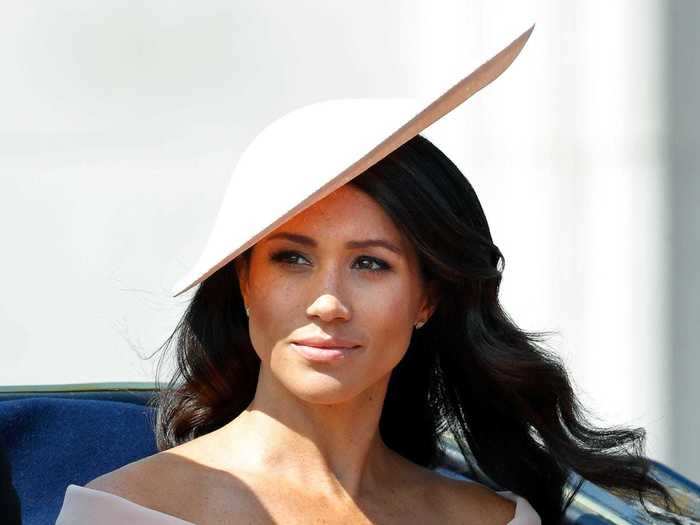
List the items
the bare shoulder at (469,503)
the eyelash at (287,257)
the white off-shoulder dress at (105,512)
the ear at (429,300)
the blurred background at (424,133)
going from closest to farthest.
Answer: the white off-shoulder dress at (105,512), the eyelash at (287,257), the ear at (429,300), the bare shoulder at (469,503), the blurred background at (424,133)

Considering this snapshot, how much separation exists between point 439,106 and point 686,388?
268 cm

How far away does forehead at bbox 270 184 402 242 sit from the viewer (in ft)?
9.52

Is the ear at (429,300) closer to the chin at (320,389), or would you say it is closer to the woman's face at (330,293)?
the woman's face at (330,293)

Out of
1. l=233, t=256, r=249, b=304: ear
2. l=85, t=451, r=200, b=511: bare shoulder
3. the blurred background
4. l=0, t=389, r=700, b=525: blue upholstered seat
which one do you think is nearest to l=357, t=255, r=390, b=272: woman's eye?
l=233, t=256, r=249, b=304: ear

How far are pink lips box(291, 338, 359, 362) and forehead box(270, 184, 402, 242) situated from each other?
0.19m

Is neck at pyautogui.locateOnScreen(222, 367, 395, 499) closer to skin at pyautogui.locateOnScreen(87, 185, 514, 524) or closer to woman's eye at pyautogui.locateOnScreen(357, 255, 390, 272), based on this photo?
skin at pyautogui.locateOnScreen(87, 185, 514, 524)

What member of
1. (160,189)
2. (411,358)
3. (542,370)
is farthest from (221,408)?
(160,189)

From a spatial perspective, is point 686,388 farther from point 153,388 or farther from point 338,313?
point 338,313

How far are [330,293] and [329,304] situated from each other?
26 mm

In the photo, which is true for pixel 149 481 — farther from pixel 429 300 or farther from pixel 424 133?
pixel 424 133

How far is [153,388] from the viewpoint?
3756 millimetres

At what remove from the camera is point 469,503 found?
3.35 metres

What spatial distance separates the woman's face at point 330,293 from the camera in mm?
2873

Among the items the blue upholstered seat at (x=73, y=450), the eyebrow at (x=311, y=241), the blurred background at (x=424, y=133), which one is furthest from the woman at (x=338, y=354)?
the blurred background at (x=424, y=133)
